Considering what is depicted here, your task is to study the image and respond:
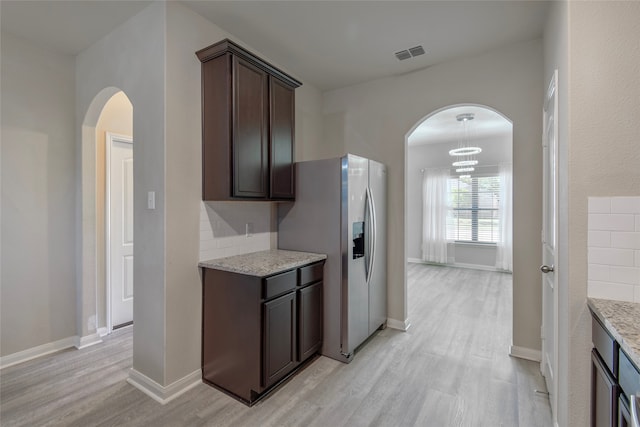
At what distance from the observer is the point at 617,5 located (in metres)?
1.42

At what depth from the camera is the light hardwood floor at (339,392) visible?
1956 mm

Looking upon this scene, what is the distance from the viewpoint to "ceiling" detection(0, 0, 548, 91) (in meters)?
2.25

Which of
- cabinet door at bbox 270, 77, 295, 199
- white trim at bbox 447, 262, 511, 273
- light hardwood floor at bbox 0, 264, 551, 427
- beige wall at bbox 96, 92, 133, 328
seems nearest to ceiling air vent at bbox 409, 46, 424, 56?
cabinet door at bbox 270, 77, 295, 199

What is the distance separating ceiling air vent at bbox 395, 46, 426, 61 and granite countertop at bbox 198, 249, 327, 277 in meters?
2.12

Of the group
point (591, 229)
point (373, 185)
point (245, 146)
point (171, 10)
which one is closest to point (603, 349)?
point (591, 229)

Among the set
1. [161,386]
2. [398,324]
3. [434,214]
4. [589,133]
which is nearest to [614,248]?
[589,133]

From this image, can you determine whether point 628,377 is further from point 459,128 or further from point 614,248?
point 459,128

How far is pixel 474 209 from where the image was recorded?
673 centimetres

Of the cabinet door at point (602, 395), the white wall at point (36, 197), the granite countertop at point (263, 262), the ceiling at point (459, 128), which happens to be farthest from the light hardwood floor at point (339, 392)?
the ceiling at point (459, 128)

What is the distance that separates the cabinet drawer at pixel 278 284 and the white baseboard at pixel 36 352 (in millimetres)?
2353

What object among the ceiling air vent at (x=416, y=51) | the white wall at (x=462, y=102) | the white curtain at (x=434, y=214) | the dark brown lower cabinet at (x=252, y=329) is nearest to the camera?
the dark brown lower cabinet at (x=252, y=329)

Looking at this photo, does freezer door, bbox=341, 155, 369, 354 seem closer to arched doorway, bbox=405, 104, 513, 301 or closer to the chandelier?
the chandelier

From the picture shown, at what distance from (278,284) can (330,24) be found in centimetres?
216

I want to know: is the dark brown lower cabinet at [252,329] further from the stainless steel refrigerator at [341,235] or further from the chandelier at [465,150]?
the chandelier at [465,150]
